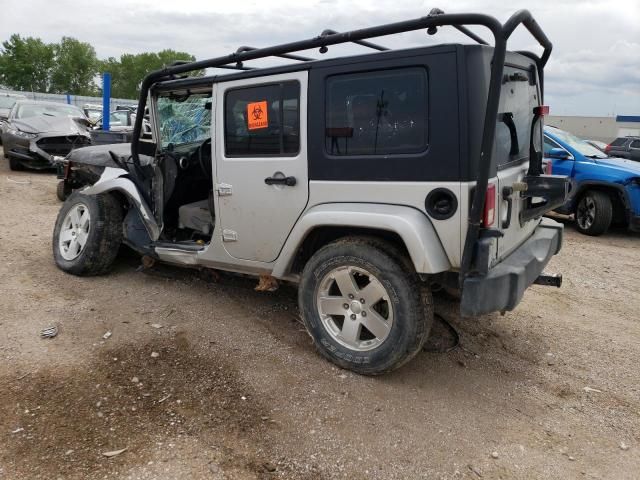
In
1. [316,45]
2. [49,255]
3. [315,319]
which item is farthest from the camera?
[49,255]

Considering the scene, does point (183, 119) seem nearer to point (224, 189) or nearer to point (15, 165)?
point (224, 189)

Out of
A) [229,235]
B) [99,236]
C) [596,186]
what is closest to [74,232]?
[99,236]

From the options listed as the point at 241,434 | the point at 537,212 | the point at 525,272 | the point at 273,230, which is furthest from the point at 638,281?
the point at 241,434

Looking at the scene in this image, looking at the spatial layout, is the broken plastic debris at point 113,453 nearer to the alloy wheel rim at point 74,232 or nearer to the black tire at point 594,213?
the alloy wheel rim at point 74,232

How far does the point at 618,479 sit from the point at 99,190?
4.57 metres

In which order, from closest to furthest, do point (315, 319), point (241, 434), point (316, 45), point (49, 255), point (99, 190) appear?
point (241, 434)
point (316, 45)
point (315, 319)
point (99, 190)
point (49, 255)

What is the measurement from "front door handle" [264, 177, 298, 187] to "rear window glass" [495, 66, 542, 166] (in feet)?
4.44

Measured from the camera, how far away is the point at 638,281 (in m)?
5.76

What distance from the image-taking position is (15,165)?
12.1 meters

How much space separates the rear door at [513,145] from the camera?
3303 millimetres

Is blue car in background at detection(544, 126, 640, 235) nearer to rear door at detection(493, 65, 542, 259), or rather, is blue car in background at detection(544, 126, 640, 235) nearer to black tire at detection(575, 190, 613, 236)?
black tire at detection(575, 190, 613, 236)

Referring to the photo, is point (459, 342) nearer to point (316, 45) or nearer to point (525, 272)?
point (525, 272)

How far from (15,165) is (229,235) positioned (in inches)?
407

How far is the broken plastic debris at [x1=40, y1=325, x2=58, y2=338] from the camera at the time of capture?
12.7ft
